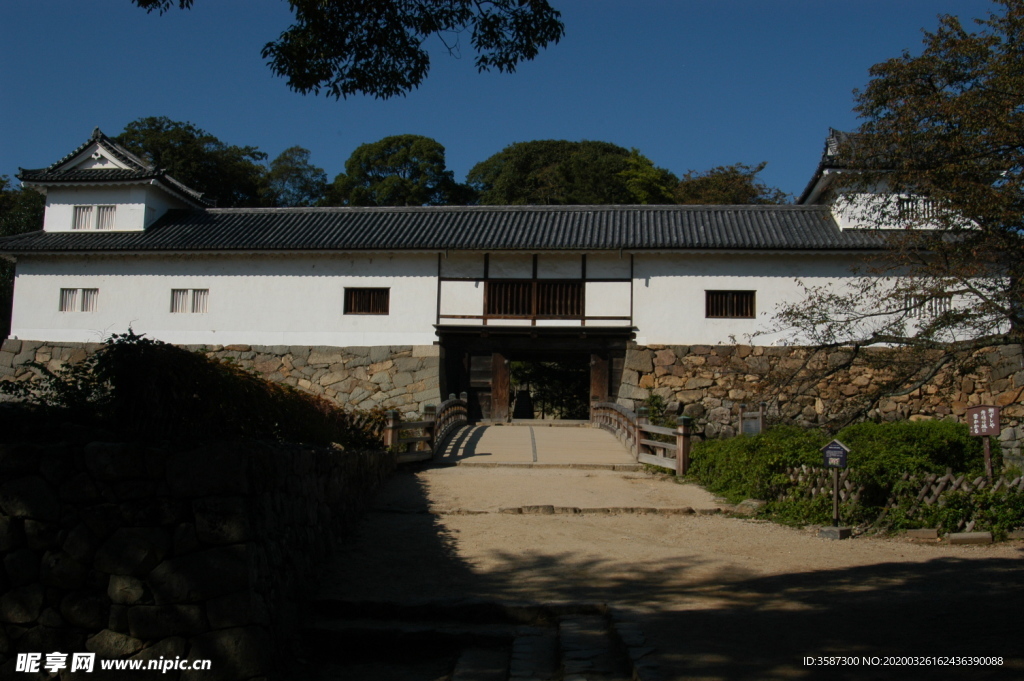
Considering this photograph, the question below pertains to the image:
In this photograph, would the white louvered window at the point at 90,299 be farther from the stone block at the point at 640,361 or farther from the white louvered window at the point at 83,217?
the stone block at the point at 640,361

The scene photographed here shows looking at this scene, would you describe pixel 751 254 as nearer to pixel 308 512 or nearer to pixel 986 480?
pixel 986 480

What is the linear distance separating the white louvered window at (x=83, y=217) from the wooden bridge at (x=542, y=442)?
13714mm

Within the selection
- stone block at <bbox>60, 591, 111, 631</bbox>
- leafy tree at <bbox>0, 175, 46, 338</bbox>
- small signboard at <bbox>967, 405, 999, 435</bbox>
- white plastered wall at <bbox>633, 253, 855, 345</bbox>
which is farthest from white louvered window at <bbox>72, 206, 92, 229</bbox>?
small signboard at <bbox>967, 405, 999, 435</bbox>

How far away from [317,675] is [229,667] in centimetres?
84

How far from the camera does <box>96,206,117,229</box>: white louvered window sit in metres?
26.9

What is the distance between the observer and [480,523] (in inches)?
429

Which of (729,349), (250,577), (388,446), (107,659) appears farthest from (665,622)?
(729,349)

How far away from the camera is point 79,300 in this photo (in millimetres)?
25969

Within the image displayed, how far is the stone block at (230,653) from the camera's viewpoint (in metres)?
5.76

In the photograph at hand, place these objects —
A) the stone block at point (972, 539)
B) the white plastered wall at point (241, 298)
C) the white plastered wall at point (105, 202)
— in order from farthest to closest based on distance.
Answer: the white plastered wall at point (105, 202) → the white plastered wall at point (241, 298) → the stone block at point (972, 539)

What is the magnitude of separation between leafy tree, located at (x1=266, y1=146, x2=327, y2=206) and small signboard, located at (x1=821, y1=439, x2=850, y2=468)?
1549 inches

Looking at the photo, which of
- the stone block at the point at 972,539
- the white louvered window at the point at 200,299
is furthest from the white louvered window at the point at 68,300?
the stone block at the point at 972,539

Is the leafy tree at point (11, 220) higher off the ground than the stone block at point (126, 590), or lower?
higher

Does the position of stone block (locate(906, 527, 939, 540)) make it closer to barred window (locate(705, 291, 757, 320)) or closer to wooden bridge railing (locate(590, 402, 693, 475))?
wooden bridge railing (locate(590, 402, 693, 475))
